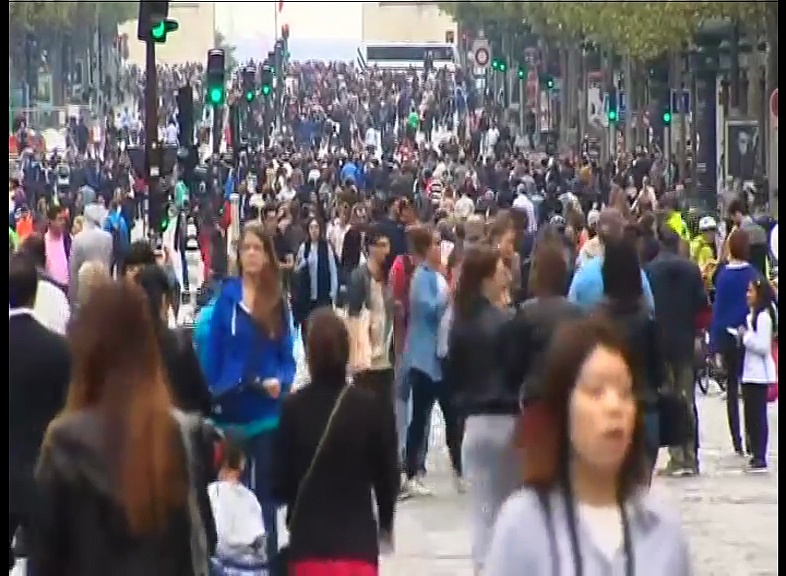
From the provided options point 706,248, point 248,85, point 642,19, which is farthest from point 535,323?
point 248,85

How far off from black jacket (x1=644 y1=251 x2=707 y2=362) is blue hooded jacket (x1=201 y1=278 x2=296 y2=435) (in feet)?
13.4

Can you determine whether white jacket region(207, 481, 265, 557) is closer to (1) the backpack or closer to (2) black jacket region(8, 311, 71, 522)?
(2) black jacket region(8, 311, 71, 522)

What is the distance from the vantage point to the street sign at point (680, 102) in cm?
5197

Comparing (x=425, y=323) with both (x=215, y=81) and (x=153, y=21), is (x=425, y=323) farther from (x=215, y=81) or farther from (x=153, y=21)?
(x=215, y=81)

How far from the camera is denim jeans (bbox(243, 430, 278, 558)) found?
31.1 feet

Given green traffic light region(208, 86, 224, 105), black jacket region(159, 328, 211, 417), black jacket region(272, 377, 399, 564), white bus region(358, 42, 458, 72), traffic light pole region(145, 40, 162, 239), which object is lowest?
black jacket region(272, 377, 399, 564)

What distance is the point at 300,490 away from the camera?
7.70 m

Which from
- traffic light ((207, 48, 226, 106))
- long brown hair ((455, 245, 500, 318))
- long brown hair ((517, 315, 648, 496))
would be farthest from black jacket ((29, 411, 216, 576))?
traffic light ((207, 48, 226, 106))

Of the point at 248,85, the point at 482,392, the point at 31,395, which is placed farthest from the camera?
the point at 248,85

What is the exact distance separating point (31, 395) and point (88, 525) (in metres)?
2.54

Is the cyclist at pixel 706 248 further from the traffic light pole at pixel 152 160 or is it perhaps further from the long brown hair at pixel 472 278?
the long brown hair at pixel 472 278

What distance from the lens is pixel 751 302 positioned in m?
14.3

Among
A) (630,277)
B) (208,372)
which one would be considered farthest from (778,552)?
(208,372)

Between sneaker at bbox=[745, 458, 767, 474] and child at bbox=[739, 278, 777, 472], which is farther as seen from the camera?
sneaker at bbox=[745, 458, 767, 474]
